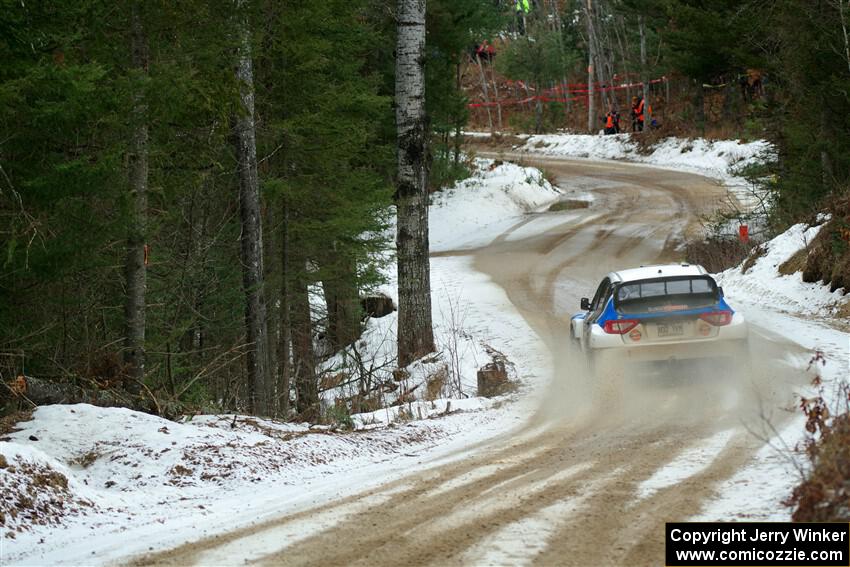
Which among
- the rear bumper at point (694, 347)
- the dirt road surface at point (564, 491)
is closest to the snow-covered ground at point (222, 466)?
the dirt road surface at point (564, 491)

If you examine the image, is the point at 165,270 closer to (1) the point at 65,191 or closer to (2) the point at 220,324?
(2) the point at 220,324

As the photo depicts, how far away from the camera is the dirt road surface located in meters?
5.64

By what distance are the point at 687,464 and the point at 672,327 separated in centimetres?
449

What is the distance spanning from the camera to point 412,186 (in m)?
15.6

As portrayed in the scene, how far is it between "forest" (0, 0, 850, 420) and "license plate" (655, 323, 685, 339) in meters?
4.46

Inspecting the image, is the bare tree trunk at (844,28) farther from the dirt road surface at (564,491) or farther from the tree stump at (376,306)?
the tree stump at (376,306)

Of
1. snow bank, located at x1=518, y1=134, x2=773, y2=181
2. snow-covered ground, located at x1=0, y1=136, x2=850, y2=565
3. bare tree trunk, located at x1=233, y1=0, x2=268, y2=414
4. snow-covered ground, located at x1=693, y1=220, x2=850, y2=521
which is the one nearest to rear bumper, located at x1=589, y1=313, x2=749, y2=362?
snow-covered ground, located at x1=693, y1=220, x2=850, y2=521

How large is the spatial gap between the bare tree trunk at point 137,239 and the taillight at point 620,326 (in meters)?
5.72

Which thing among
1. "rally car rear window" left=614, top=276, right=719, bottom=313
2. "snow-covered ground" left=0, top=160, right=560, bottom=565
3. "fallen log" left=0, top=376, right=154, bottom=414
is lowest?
"snow-covered ground" left=0, top=160, right=560, bottom=565

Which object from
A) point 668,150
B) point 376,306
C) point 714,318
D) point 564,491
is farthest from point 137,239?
point 668,150

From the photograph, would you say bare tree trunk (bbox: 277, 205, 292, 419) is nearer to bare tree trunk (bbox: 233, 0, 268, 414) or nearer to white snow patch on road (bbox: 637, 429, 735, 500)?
bare tree trunk (bbox: 233, 0, 268, 414)

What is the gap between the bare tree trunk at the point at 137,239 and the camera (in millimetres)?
9855

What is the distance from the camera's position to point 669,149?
50.9m

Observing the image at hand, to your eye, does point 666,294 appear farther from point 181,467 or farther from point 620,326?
point 181,467
